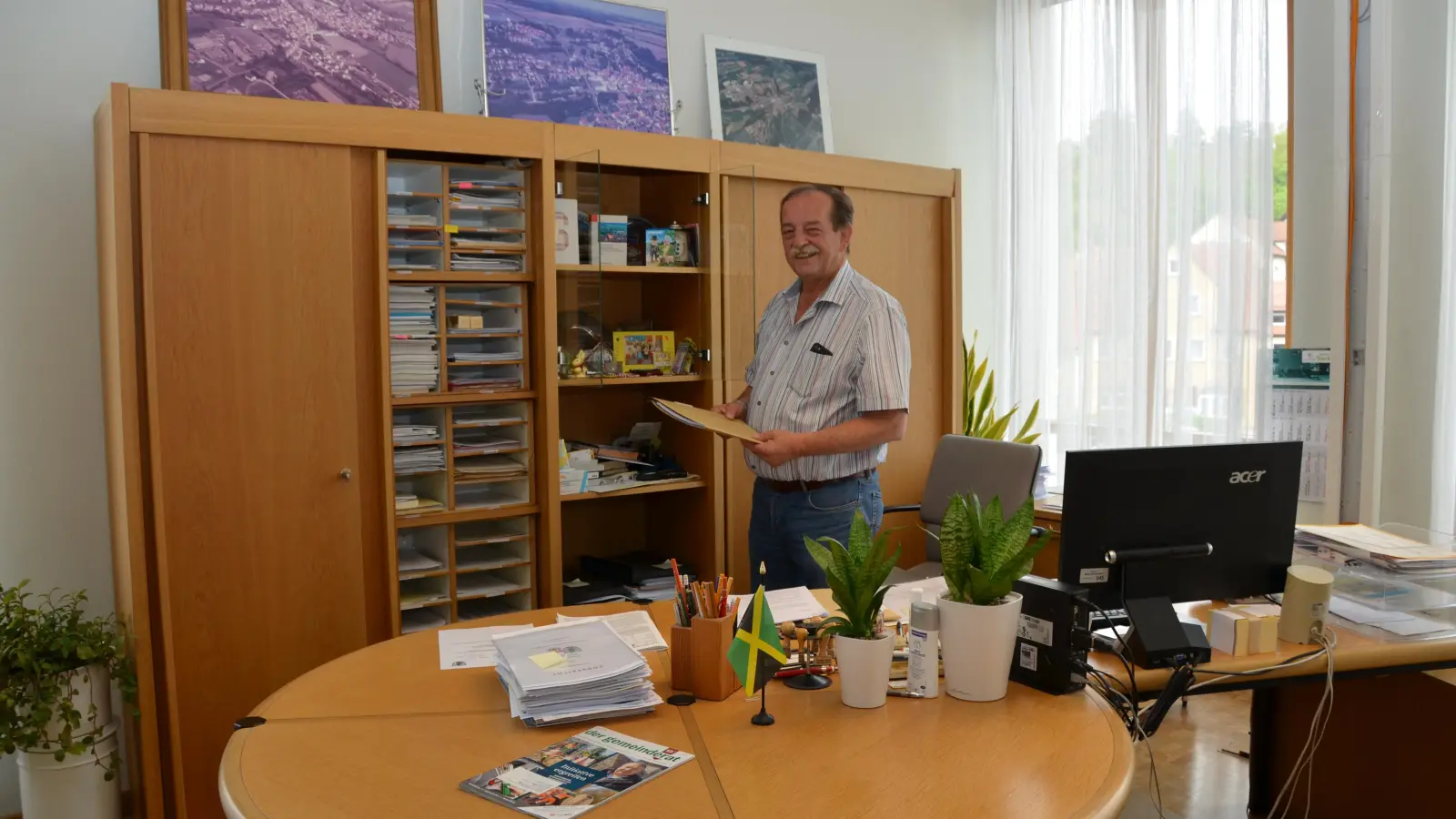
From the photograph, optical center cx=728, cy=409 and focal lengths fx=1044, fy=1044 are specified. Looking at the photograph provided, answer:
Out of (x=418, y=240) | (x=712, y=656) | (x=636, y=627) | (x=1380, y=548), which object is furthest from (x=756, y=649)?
(x=418, y=240)

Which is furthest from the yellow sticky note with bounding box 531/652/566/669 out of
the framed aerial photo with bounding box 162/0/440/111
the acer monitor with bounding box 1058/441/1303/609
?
the framed aerial photo with bounding box 162/0/440/111

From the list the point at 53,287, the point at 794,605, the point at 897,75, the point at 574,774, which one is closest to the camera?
the point at 574,774

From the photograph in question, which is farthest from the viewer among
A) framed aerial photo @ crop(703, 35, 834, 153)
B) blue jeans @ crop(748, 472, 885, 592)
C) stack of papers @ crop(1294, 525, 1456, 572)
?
framed aerial photo @ crop(703, 35, 834, 153)

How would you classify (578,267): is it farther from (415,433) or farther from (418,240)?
(415,433)

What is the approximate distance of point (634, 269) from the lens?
12.1 ft

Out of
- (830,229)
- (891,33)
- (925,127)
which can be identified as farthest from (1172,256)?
(830,229)

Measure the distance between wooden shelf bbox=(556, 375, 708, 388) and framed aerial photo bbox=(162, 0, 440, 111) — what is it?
106 cm

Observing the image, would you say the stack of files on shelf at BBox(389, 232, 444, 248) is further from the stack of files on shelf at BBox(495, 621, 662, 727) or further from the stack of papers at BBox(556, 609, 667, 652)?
the stack of files on shelf at BBox(495, 621, 662, 727)

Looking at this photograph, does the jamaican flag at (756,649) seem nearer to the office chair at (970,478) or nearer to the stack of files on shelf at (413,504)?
the office chair at (970,478)

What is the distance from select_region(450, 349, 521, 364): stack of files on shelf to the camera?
11.2ft

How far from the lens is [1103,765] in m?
1.63

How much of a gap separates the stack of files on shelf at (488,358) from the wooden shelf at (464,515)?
1.59 ft

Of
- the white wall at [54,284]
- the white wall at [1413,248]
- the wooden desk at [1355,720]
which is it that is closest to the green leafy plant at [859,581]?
the wooden desk at [1355,720]

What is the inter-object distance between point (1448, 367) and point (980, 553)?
277 centimetres
